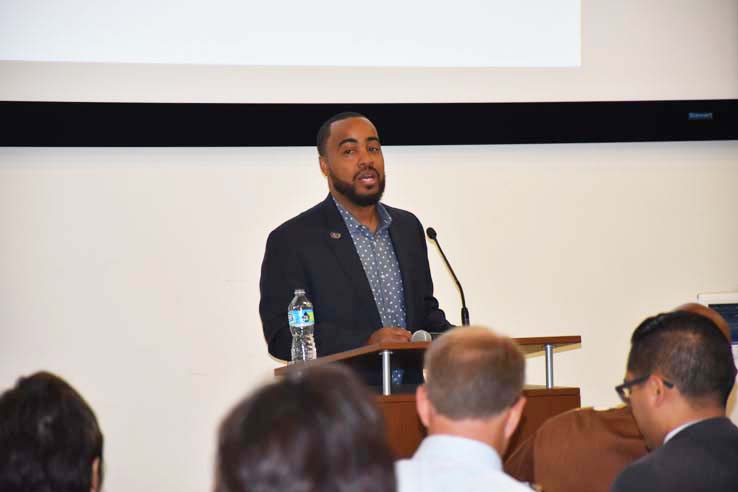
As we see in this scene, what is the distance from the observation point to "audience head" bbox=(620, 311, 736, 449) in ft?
7.73

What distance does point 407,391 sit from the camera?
3.14 meters

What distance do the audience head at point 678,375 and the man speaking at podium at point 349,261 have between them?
115cm

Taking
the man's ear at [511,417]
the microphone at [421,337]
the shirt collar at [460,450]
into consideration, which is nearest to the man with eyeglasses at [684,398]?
the man's ear at [511,417]

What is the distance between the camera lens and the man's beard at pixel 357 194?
3861 millimetres

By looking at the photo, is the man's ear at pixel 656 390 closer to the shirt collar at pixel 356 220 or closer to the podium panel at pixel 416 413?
the podium panel at pixel 416 413

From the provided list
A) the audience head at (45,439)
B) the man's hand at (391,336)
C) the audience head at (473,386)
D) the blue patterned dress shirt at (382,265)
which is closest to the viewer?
the audience head at (45,439)

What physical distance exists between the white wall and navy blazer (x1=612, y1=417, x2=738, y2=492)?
2651 mm

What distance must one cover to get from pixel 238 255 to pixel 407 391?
177 cm

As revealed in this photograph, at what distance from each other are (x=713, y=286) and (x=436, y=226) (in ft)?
4.98

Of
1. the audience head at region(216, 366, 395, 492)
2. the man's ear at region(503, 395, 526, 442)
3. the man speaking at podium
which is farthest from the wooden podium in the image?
the audience head at region(216, 366, 395, 492)

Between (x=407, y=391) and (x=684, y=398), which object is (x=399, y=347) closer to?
(x=407, y=391)

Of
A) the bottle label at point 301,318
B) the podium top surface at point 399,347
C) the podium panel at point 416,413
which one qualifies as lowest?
the podium panel at point 416,413

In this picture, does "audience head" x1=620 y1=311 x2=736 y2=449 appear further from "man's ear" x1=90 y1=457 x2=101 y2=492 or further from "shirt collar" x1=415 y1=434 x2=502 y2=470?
"man's ear" x1=90 y1=457 x2=101 y2=492

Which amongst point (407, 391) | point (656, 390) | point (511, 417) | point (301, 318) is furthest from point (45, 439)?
point (301, 318)
